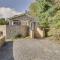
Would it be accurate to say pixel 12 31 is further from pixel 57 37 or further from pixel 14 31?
pixel 57 37

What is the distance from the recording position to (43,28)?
3158 centimetres

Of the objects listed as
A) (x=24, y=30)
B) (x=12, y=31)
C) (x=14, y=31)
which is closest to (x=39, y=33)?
(x=24, y=30)

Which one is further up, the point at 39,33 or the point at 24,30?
the point at 24,30

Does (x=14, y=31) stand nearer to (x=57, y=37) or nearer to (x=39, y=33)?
(x=39, y=33)

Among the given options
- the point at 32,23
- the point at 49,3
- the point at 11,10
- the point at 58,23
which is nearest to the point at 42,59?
the point at 58,23

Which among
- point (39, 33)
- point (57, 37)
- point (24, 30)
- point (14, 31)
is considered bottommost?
point (57, 37)

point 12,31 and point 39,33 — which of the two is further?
point 12,31

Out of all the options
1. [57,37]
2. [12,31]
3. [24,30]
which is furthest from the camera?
[24,30]

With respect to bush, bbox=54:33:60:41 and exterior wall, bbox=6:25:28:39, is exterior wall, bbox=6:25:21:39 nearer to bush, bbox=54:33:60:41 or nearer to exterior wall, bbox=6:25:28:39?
exterior wall, bbox=6:25:28:39

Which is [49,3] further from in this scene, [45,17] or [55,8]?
[55,8]

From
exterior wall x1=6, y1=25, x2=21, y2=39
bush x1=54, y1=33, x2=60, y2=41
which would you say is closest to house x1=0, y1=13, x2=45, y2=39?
exterior wall x1=6, y1=25, x2=21, y2=39

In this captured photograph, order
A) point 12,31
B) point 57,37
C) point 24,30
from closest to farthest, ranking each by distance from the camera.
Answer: point 57,37 < point 12,31 < point 24,30

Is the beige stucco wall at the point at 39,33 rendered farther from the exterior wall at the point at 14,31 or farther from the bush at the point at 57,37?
the bush at the point at 57,37

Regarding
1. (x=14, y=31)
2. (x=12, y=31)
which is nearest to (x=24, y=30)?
(x=14, y=31)
